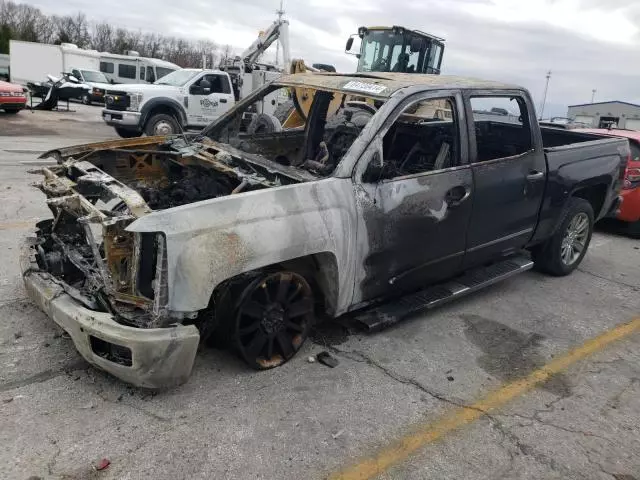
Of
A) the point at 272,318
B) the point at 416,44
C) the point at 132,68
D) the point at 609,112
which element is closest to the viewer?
the point at 272,318

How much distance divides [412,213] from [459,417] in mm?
1369

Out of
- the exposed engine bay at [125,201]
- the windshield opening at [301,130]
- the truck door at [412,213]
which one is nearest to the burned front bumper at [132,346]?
the exposed engine bay at [125,201]

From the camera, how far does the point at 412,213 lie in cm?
379

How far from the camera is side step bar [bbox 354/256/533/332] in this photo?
3904 millimetres

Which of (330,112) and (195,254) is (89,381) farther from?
(330,112)

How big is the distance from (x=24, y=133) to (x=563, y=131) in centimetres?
1388

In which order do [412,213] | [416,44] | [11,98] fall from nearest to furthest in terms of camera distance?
[412,213] < [416,44] < [11,98]

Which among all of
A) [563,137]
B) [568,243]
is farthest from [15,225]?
[563,137]

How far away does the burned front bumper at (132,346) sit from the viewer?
2.81 meters

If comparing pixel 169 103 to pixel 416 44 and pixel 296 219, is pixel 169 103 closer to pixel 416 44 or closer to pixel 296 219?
pixel 416 44

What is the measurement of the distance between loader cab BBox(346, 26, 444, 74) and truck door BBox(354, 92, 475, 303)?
9.65 metres

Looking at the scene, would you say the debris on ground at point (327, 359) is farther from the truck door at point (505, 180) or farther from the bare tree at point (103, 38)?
the bare tree at point (103, 38)

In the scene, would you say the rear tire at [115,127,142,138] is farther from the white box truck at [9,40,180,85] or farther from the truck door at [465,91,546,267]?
the white box truck at [9,40,180,85]

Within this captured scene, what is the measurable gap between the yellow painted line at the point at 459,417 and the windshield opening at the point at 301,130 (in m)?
2.14
